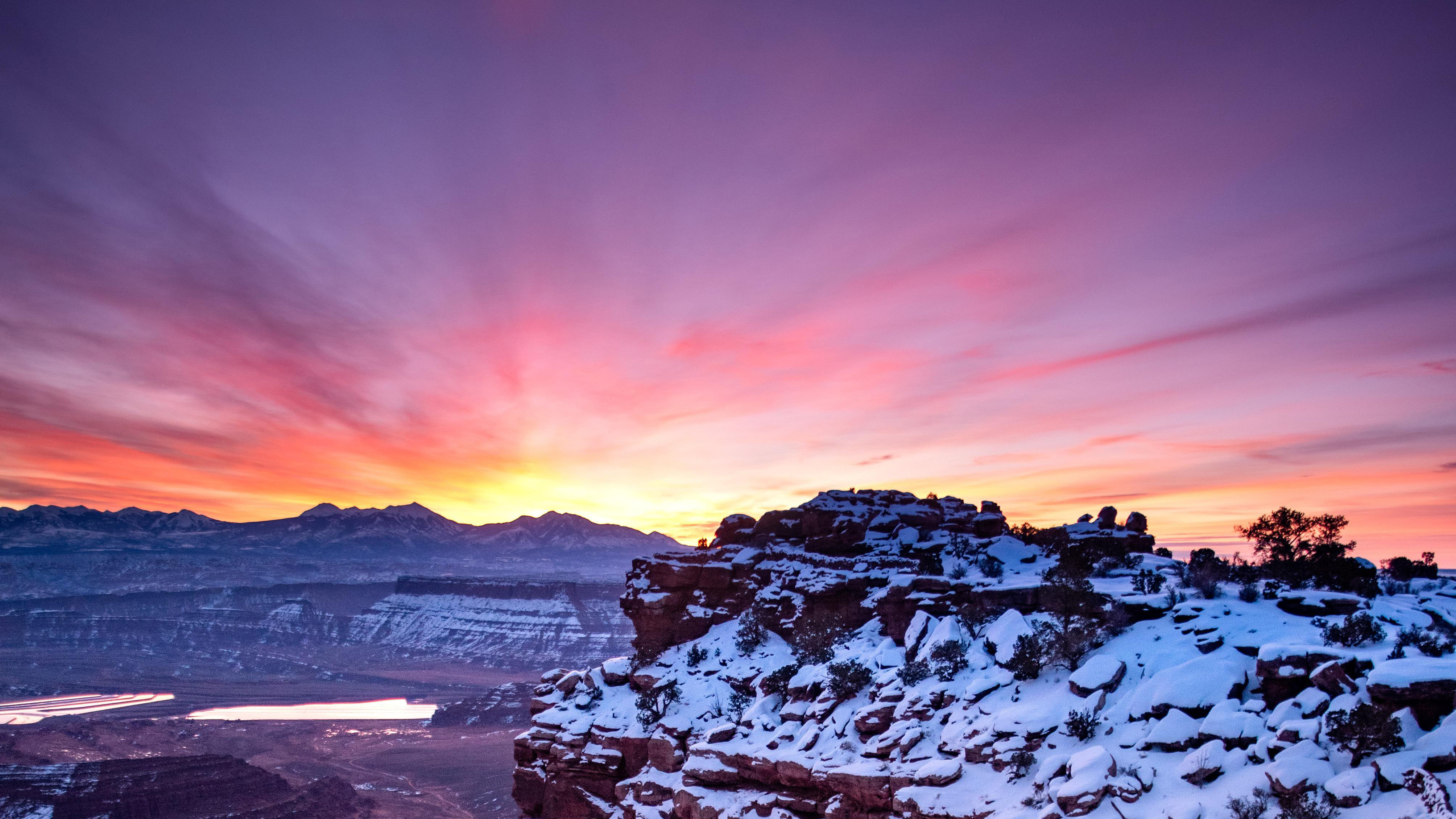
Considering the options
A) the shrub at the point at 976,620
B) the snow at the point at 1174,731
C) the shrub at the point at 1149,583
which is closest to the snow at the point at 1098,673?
the snow at the point at 1174,731

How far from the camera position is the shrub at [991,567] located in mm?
35188

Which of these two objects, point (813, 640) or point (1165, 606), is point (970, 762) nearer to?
point (1165, 606)

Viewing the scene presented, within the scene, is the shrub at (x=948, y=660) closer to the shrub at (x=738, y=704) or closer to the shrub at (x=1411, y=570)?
the shrub at (x=738, y=704)

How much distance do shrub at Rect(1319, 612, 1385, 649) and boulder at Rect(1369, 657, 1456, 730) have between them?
339cm

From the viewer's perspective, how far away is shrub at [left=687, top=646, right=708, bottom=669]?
1518 inches

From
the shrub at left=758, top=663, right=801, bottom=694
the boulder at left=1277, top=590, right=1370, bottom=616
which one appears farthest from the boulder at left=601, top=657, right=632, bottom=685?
the boulder at left=1277, top=590, right=1370, bottom=616

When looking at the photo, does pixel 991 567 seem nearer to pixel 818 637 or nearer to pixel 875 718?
pixel 818 637

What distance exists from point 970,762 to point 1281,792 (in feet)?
28.5

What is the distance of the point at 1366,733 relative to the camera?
1557 centimetres

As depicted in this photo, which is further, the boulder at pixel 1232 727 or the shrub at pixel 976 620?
the shrub at pixel 976 620

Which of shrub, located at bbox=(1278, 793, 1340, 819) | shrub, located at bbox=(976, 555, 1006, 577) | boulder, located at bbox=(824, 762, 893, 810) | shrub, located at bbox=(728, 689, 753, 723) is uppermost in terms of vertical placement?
shrub, located at bbox=(976, 555, 1006, 577)

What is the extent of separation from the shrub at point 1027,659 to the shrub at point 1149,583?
5821 millimetres

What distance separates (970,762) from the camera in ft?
72.7

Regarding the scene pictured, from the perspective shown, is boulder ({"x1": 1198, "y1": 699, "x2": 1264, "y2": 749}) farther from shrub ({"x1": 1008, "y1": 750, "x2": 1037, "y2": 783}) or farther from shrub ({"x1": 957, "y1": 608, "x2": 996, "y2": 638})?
shrub ({"x1": 957, "y1": 608, "x2": 996, "y2": 638})
